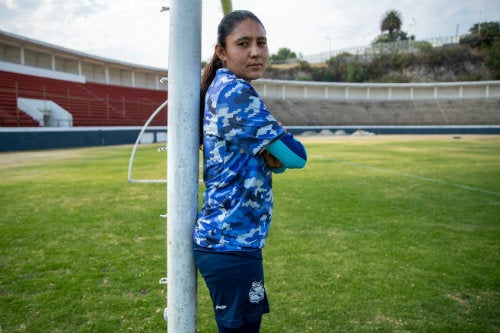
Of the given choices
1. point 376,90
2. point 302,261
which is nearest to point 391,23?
point 376,90

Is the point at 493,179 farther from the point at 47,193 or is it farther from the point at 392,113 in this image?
the point at 392,113

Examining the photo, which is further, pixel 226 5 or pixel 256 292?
pixel 226 5

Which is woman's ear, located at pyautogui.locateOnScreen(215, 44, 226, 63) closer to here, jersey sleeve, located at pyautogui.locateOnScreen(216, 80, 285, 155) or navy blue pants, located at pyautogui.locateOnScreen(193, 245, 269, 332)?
jersey sleeve, located at pyautogui.locateOnScreen(216, 80, 285, 155)

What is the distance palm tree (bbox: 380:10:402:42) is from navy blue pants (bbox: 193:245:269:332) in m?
103

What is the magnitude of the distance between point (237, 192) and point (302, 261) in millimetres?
2813

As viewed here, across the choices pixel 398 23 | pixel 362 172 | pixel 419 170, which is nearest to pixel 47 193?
pixel 362 172

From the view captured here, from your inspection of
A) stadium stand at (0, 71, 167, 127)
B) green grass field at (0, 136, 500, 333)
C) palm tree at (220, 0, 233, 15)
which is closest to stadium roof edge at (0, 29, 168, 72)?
stadium stand at (0, 71, 167, 127)

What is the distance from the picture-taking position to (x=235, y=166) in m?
1.49

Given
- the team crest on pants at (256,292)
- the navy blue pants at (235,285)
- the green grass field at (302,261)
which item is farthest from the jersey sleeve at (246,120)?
the green grass field at (302,261)

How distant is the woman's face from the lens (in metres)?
1.59

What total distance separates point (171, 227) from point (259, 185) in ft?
1.44

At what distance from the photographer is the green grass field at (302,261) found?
2.89m

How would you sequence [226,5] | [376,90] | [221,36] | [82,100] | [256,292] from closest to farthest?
[256,292] → [221,36] → [226,5] → [82,100] → [376,90]

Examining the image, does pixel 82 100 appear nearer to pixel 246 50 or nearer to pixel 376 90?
pixel 246 50
